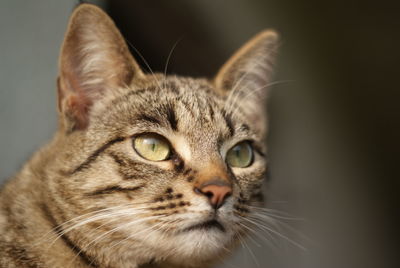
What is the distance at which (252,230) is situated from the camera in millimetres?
1319

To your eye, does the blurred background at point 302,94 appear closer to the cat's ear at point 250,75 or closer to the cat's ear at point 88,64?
the cat's ear at point 88,64

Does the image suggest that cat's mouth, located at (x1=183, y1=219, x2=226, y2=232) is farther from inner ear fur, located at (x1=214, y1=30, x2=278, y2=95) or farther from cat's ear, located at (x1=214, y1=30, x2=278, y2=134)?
inner ear fur, located at (x1=214, y1=30, x2=278, y2=95)

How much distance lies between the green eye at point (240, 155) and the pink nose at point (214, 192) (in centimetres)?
31

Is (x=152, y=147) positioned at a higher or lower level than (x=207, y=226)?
higher

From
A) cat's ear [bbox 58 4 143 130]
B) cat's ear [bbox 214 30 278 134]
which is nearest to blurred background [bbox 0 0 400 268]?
cat's ear [bbox 58 4 143 130]

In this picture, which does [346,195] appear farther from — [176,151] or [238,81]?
[176,151]

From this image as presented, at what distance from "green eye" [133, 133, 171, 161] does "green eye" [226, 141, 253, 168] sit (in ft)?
0.83

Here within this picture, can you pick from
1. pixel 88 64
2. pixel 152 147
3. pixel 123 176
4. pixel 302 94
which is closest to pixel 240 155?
pixel 152 147

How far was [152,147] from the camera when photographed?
127cm

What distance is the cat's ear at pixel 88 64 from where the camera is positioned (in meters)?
1.28

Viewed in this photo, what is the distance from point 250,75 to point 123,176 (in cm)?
78

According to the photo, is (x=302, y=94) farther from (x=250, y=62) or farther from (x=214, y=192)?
(x=214, y=192)

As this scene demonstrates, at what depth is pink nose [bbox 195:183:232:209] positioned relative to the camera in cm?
112

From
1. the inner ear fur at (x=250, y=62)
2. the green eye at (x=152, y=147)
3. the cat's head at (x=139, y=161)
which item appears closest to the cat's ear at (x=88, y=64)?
the cat's head at (x=139, y=161)
